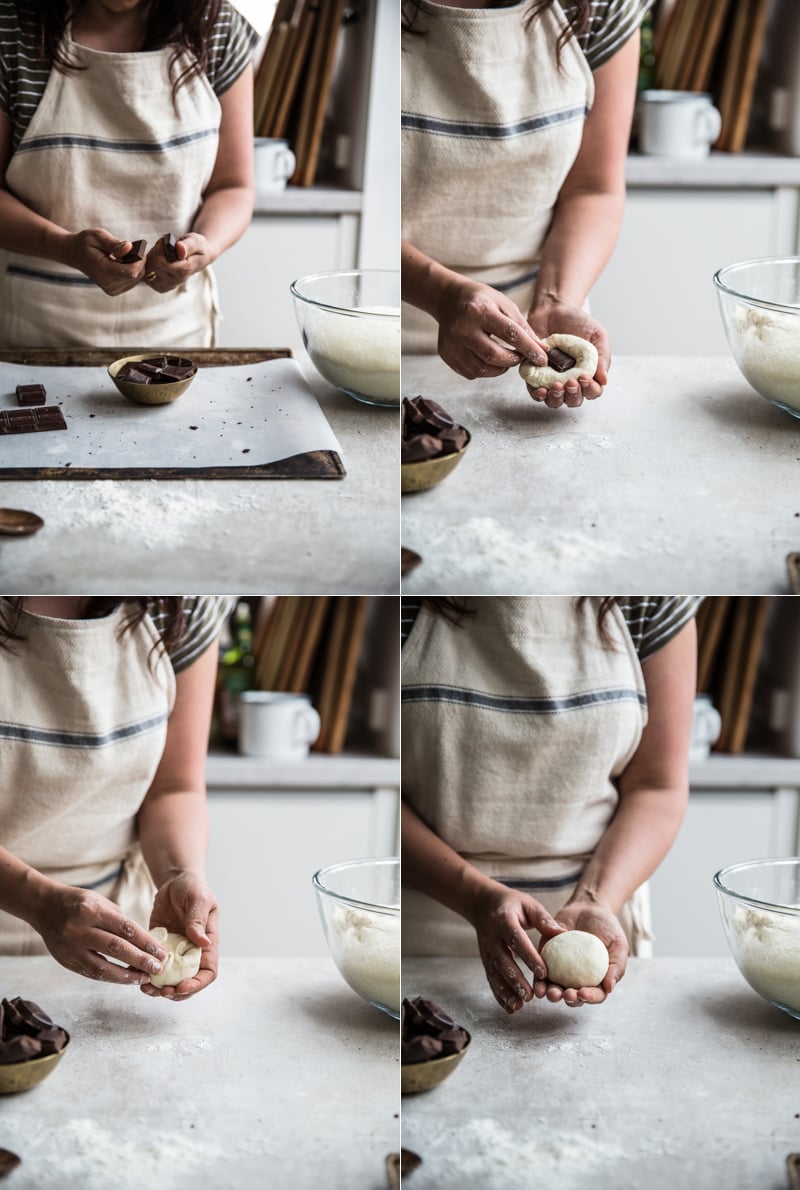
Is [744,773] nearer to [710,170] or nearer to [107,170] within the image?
[710,170]

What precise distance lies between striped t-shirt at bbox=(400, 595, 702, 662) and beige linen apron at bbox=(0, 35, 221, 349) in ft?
0.88

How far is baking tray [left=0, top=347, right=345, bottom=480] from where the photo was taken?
0.77 meters

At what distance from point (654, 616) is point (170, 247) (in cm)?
42

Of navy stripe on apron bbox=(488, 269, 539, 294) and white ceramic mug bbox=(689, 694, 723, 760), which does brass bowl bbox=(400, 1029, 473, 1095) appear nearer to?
white ceramic mug bbox=(689, 694, 723, 760)

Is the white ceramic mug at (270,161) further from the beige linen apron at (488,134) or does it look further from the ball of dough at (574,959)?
the ball of dough at (574,959)

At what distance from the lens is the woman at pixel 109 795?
32.3 inches

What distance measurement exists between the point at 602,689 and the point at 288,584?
9.4 inches

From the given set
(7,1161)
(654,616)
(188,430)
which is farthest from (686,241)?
(7,1161)

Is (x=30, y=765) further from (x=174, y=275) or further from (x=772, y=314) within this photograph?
(x=772, y=314)

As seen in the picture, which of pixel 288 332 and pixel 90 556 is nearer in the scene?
pixel 90 556

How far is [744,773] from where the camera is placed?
815 mm

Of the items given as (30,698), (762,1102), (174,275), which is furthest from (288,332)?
(762,1102)

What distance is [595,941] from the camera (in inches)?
32.2

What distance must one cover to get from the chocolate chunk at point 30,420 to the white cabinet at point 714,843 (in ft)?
1.67
